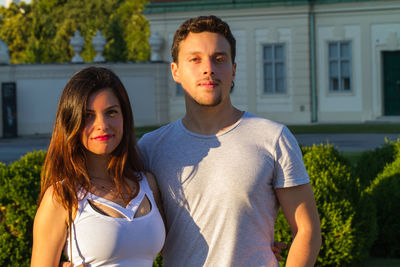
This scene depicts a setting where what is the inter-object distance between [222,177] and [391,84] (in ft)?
83.1

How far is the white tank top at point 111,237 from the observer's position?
2.59 meters

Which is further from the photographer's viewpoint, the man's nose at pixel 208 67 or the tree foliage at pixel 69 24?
the tree foliage at pixel 69 24

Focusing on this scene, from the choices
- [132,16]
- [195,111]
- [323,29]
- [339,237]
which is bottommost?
Answer: [339,237]

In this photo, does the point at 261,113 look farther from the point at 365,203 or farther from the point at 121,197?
the point at 121,197

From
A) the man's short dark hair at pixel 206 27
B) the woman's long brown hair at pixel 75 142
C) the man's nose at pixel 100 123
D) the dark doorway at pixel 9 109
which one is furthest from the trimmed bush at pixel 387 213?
the dark doorway at pixel 9 109

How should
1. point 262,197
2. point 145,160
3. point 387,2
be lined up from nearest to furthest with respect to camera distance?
point 262,197
point 145,160
point 387,2

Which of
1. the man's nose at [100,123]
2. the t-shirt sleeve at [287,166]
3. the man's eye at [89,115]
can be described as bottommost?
the t-shirt sleeve at [287,166]

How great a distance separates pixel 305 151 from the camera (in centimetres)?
623

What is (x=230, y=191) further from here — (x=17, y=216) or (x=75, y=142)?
(x=17, y=216)

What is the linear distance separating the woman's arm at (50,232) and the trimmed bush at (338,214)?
3.20 meters

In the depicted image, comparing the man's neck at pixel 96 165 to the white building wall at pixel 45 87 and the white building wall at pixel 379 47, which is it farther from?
the white building wall at pixel 379 47

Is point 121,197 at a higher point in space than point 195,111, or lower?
lower

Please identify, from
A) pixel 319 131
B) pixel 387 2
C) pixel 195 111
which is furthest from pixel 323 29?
pixel 195 111

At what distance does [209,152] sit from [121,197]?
434mm
